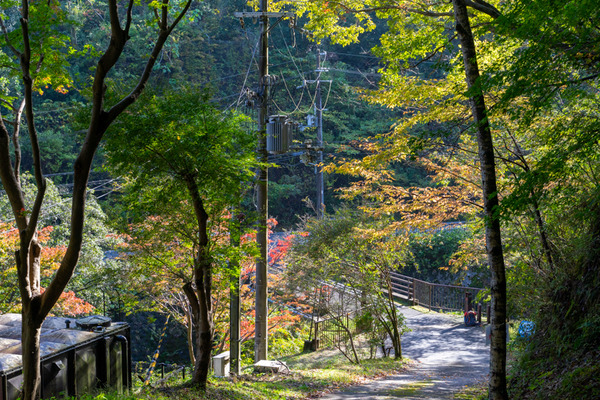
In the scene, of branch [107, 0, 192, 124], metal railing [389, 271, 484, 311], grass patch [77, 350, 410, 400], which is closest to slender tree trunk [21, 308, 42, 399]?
grass patch [77, 350, 410, 400]

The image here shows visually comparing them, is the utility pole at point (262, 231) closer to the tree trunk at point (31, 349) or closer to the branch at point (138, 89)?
the branch at point (138, 89)

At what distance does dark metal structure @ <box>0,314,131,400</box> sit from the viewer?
235 inches

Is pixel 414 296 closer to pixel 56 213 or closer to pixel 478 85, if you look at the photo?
pixel 56 213

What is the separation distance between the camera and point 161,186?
7680 mm

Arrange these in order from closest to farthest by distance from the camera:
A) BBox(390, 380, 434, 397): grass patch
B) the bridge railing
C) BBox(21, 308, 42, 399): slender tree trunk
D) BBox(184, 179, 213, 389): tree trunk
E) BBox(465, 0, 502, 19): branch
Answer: BBox(21, 308, 42, 399): slender tree trunk → BBox(465, 0, 502, 19): branch → BBox(184, 179, 213, 389): tree trunk → BBox(390, 380, 434, 397): grass patch → the bridge railing

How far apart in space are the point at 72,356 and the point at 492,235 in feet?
18.9

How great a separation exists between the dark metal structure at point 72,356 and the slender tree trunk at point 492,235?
543 centimetres

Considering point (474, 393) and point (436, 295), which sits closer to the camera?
point (474, 393)

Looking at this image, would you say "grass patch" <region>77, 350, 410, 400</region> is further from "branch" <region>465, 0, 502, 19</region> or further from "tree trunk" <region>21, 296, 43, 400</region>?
"branch" <region>465, 0, 502, 19</region>

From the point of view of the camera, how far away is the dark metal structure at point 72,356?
19.6 ft

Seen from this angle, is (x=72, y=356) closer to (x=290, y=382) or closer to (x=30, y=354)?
(x=30, y=354)

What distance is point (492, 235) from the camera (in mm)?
6035

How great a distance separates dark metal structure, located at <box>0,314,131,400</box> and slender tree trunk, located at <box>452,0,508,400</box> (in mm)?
5427

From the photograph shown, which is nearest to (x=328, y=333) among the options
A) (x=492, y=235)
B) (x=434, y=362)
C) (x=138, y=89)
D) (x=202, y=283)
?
(x=434, y=362)
